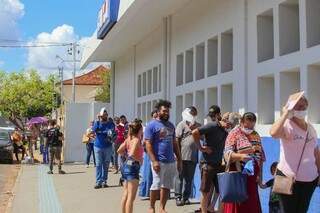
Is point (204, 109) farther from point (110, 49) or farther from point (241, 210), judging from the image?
point (110, 49)

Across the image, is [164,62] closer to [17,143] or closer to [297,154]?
[297,154]

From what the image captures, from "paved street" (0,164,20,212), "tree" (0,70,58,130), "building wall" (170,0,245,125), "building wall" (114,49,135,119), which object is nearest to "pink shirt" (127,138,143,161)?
"building wall" (170,0,245,125)

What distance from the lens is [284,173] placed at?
5.88 meters

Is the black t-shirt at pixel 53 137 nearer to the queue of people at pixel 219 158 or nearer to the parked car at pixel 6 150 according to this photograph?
the queue of people at pixel 219 158

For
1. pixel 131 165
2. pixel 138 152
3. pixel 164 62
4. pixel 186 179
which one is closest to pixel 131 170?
pixel 131 165

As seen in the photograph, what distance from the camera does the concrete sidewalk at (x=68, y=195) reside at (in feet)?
35.9

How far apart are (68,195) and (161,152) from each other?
16.8 ft

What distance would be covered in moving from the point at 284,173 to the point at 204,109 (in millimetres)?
7020

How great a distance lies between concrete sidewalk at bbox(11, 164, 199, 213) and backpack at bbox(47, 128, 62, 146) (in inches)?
40.1

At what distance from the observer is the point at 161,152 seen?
28.3 feet

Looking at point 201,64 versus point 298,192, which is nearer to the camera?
point 298,192

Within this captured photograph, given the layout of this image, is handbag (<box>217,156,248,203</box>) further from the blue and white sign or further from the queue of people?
the blue and white sign

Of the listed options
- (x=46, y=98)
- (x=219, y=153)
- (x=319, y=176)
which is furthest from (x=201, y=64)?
(x=46, y=98)

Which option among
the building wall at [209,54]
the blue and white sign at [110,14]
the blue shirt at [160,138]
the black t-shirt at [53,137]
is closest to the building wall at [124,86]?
the black t-shirt at [53,137]
